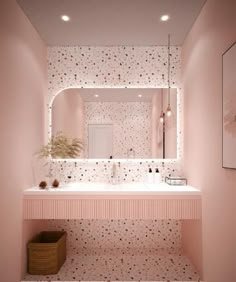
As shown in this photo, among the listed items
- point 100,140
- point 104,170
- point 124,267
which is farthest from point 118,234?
point 100,140

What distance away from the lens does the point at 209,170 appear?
2.38 m

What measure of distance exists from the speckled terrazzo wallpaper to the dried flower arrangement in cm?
16

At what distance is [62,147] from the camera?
3.21 meters

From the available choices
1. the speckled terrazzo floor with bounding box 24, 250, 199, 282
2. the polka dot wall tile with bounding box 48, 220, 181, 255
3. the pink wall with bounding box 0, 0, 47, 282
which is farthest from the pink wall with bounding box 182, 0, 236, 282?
the pink wall with bounding box 0, 0, 47, 282

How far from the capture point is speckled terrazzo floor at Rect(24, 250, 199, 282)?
8.80 feet

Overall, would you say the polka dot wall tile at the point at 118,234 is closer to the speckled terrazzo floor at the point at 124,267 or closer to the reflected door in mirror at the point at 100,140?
the speckled terrazzo floor at the point at 124,267

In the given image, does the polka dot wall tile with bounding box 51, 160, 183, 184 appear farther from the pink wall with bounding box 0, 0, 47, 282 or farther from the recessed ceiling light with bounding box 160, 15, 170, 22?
the recessed ceiling light with bounding box 160, 15, 170, 22

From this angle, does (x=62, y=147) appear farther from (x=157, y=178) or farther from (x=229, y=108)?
(x=229, y=108)

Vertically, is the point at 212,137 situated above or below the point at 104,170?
above

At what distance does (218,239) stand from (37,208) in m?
1.70

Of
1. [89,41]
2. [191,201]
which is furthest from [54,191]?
[89,41]

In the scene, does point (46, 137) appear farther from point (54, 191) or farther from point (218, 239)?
point (218, 239)

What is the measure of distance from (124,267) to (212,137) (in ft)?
5.66

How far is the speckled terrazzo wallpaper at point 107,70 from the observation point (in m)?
3.41
